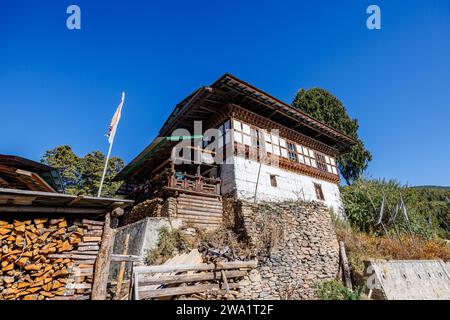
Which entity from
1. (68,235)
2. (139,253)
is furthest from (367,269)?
(68,235)

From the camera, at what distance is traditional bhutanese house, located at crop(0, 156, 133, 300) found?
179 inches

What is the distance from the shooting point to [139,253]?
10.8 metres

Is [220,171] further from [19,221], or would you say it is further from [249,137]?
[19,221]

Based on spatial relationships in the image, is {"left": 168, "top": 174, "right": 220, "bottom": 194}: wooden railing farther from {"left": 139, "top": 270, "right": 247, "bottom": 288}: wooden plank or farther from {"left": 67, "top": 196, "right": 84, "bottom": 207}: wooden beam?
{"left": 67, "top": 196, "right": 84, "bottom": 207}: wooden beam

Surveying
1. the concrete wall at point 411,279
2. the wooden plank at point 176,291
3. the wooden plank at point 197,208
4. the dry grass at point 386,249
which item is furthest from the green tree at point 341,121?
the wooden plank at point 176,291

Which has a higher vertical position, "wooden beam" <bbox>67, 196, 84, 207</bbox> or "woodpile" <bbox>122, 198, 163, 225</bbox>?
"woodpile" <bbox>122, 198, 163, 225</bbox>

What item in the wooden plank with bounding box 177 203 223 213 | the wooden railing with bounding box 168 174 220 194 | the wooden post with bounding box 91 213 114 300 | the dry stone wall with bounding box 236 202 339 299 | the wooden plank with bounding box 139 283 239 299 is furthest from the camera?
the wooden railing with bounding box 168 174 220 194

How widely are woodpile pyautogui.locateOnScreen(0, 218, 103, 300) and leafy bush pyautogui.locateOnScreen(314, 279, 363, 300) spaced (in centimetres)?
1101

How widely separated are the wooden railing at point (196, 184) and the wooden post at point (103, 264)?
7.14 meters

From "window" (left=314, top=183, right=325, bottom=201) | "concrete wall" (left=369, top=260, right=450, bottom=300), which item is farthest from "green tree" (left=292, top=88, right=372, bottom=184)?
"concrete wall" (left=369, top=260, right=450, bottom=300)

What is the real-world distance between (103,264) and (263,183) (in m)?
11.4

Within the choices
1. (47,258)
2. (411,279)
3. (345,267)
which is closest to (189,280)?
(47,258)

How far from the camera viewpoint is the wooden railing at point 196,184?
13094 mm

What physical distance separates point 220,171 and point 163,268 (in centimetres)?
903
